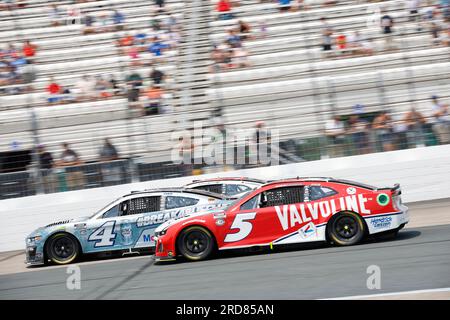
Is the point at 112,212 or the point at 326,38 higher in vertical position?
the point at 326,38

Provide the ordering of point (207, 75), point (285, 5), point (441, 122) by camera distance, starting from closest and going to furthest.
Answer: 1. point (441, 122)
2. point (207, 75)
3. point (285, 5)

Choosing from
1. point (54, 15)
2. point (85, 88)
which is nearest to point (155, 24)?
point (85, 88)

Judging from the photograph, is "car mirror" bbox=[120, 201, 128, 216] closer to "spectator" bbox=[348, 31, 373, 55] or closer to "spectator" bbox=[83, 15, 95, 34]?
"spectator" bbox=[348, 31, 373, 55]

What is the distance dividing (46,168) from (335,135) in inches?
267

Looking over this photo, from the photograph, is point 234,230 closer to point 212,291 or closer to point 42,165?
point 212,291

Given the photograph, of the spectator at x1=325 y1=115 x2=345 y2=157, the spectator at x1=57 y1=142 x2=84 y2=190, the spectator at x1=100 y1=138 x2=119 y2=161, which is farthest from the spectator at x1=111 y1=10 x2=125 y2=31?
the spectator at x1=325 y1=115 x2=345 y2=157

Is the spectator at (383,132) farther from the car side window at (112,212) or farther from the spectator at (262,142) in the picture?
the car side window at (112,212)

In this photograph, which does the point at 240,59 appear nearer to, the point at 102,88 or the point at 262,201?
the point at 102,88

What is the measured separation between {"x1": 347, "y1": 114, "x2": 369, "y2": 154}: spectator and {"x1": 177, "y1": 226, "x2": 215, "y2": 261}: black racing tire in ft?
21.7

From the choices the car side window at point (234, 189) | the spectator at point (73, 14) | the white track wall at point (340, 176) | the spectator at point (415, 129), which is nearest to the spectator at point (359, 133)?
the white track wall at point (340, 176)

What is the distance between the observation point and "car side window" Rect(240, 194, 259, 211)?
11.5m

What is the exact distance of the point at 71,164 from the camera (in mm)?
17547

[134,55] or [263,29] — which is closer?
[134,55]

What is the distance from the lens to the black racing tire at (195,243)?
11.5m
